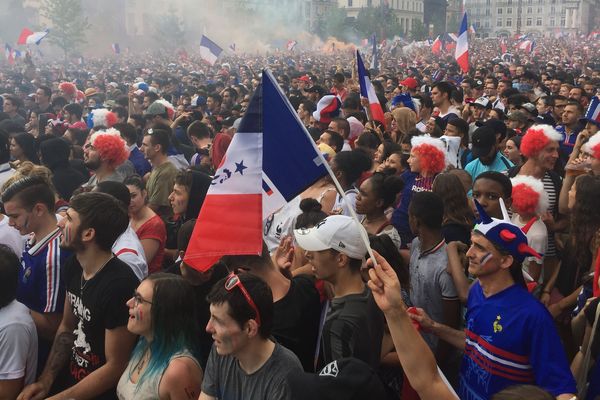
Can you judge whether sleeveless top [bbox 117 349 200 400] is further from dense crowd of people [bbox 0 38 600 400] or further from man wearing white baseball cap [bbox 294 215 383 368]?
man wearing white baseball cap [bbox 294 215 383 368]

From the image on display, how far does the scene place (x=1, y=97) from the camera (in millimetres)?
14812

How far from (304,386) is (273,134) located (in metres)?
1.41

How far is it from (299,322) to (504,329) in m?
1.06

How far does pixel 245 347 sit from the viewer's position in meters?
3.15

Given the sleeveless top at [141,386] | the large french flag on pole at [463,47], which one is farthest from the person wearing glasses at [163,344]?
the large french flag on pole at [463,47]

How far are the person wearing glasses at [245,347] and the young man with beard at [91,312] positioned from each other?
0.76m

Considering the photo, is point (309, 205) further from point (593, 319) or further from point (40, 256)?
point (593, 319)

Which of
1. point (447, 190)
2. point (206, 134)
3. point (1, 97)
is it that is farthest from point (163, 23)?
point (447, 190)

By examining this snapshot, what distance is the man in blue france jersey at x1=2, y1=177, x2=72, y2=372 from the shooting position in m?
4.36

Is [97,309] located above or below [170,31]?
above

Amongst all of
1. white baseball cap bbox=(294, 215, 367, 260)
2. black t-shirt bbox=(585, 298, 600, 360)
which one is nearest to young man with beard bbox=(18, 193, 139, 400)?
white baseball cap bbox=(294, 215, 367, 260)

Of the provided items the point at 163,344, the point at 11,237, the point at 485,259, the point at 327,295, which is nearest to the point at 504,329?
A: the point at 485,259

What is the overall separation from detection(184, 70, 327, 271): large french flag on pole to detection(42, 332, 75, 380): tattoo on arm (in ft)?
3.17

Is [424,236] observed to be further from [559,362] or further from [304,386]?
[304,386]
